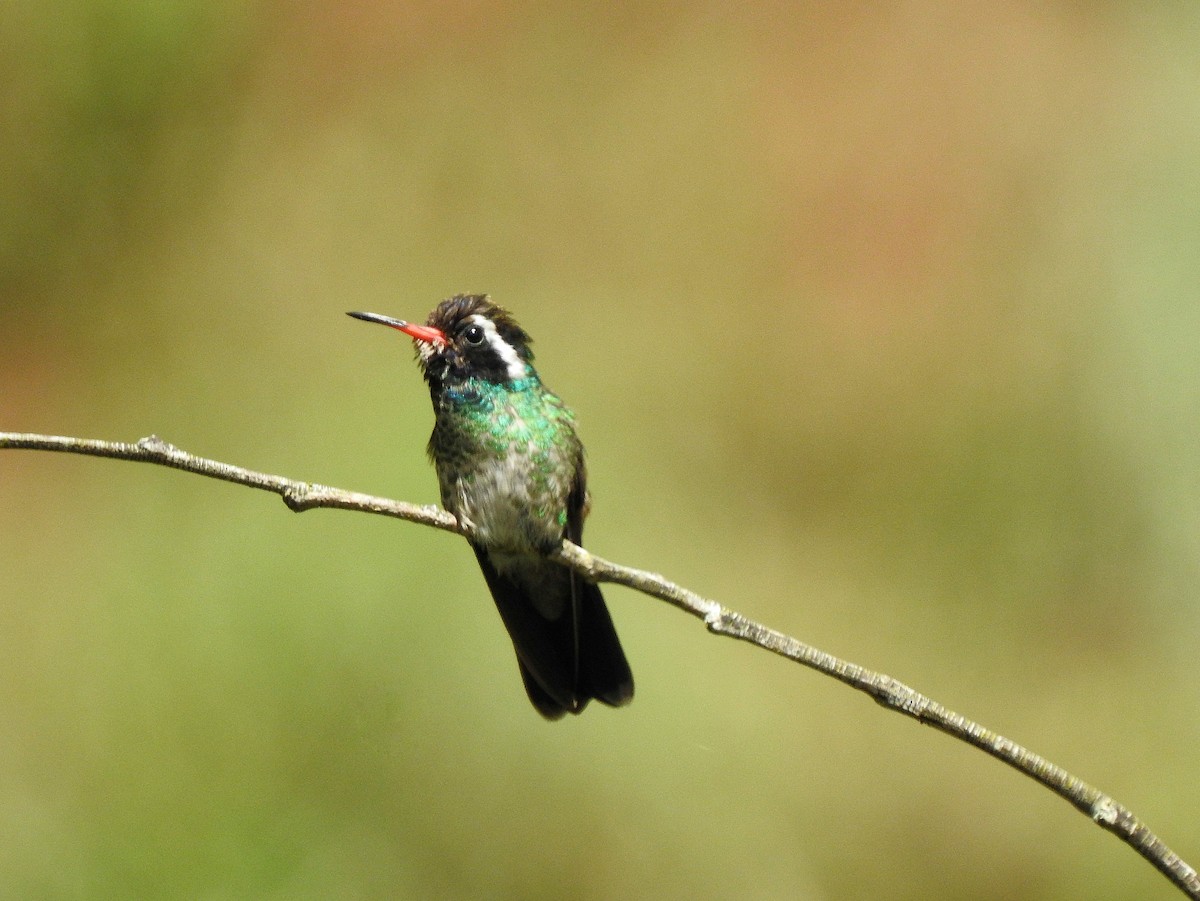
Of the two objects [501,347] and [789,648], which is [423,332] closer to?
[501,347]

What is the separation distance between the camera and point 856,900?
4.13 meters

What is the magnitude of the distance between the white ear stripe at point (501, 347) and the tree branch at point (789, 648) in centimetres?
53

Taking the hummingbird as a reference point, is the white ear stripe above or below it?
above

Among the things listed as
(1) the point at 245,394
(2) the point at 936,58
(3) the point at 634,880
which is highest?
(2) the point at 936,58

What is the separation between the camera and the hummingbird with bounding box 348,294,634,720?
2.32 metres

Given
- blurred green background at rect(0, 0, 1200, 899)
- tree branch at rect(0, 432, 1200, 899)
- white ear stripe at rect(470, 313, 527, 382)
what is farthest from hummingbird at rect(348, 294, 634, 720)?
blurred green background at rect(0, 0, 1200, 899)

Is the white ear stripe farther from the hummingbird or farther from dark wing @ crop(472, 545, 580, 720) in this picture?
dark wing @ crop(472, 545, 580, 720)

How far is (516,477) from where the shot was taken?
231 centimetres

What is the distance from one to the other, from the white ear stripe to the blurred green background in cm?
175

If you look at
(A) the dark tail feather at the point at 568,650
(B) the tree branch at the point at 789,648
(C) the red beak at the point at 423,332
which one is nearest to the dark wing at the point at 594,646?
(A) the dark tail feather at the point at 568,650

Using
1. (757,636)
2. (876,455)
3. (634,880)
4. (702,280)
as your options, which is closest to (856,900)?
(634,880)

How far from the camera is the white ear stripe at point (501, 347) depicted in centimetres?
238

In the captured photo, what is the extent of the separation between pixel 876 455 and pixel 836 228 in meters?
1.17

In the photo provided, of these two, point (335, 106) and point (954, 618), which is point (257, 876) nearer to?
point (954, 618)
